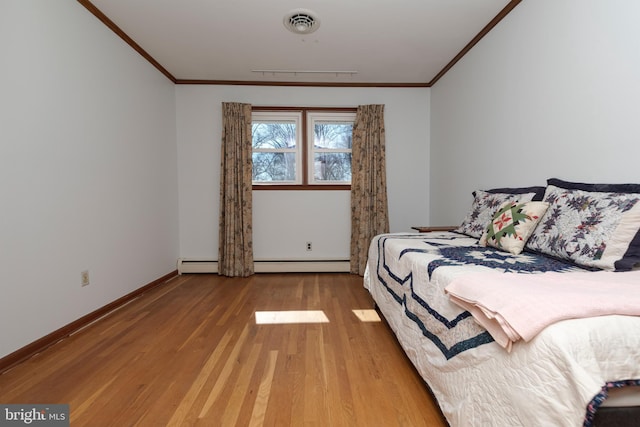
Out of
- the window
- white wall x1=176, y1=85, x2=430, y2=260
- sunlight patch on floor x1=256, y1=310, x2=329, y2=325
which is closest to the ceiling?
white wall x1=176, y1=85, x2=430, y2=260

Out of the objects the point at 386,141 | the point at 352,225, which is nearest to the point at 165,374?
the point at 352,225

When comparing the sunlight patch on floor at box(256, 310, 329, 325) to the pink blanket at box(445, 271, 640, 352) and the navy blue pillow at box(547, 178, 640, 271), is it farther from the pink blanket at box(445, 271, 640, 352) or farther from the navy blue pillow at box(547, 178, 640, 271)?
the navy blue pillow at box(547, 178, 640, 271)

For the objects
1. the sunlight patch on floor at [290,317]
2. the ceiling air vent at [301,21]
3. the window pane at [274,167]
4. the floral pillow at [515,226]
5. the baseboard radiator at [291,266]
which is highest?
the ceiling air vent at [301,21]

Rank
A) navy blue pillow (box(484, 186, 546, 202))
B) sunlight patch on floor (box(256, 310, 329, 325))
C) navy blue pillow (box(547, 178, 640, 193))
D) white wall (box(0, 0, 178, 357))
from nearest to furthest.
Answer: navy blue pillow (box(547, 178, 640, 193)) < white wall (box(0, 0, 178, 357)) < navy blue pillow (box(484, 186, 546, 202)) < sunlight patch on floor (box(256, 310, 329, 325))

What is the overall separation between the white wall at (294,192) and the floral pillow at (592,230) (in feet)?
7.57

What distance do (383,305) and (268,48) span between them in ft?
8.77

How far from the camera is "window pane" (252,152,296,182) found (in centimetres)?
389

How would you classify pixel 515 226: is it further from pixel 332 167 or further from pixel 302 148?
pixel 302 148

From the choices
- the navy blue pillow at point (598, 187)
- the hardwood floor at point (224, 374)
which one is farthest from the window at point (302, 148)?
the navy blue pillow at point (598, 187)

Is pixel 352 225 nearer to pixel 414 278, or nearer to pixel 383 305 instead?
pixel 383 305

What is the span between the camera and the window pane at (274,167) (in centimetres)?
389

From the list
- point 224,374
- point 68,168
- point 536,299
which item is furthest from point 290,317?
point 68,168

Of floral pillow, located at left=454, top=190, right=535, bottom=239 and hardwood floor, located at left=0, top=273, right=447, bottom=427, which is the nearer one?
hardwood floor, located at left=0, top=273, right=447, bottom=427

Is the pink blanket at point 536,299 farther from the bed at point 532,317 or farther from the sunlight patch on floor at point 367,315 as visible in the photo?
the sunlight patch on floor at point 367,315
